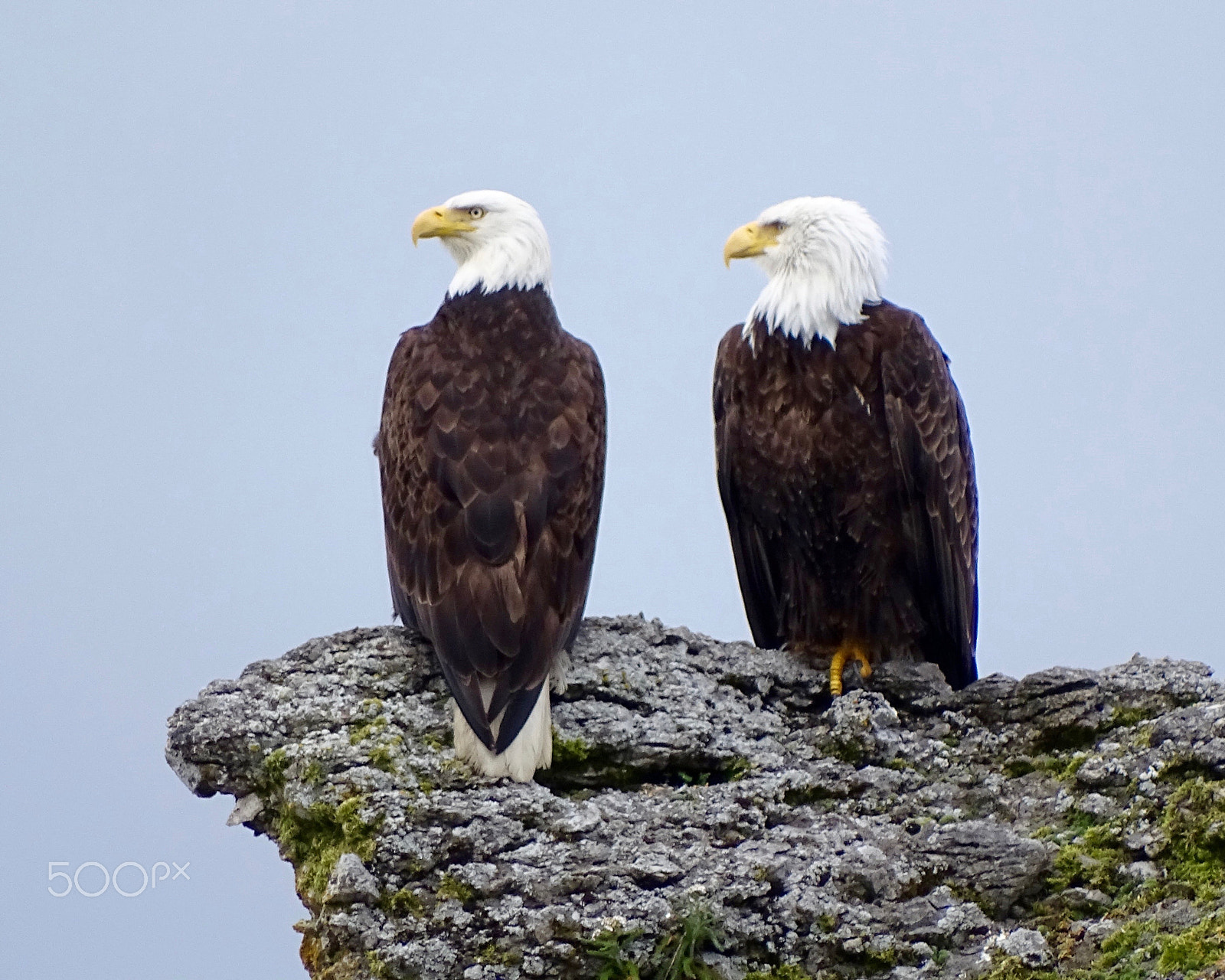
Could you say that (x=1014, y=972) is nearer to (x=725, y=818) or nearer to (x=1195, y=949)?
(x=1195, y=949)

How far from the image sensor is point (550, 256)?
649cm

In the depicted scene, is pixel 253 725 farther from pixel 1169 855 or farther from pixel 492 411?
pixel 1169 855

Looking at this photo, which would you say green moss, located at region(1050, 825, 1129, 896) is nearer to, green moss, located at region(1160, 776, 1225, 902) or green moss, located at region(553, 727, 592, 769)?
green moss, located at region(1160, 776, 1225, 902)

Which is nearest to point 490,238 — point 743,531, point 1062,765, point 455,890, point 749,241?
point 749,241

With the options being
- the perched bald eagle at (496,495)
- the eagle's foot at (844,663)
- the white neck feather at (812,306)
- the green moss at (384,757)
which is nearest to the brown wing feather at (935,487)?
the white neck feather at (812,306)

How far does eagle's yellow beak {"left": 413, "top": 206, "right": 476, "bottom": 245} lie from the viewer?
652 cm

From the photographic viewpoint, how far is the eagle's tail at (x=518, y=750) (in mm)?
5129

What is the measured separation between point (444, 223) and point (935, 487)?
2212 mm

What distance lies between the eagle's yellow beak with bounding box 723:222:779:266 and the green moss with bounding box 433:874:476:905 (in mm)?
2980

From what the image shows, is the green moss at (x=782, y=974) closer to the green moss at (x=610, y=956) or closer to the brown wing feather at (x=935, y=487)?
the green moss at (x=610, y=956)

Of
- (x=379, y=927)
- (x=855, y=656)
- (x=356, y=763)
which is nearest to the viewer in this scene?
(x=379, y=927)

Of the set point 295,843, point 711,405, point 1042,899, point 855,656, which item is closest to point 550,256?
point 711,405

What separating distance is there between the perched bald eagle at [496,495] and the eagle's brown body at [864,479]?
2.40 feet

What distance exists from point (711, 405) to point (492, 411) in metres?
1.25
